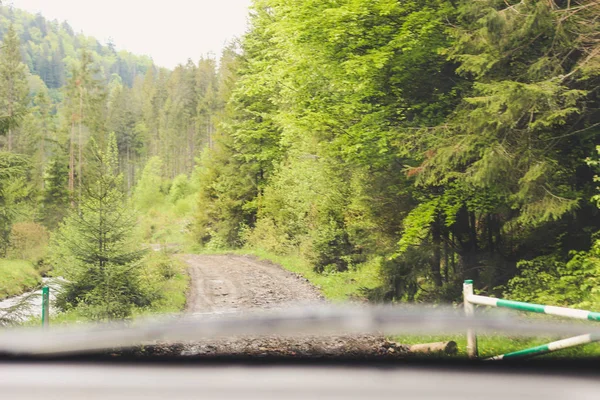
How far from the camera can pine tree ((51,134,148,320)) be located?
8195 mm

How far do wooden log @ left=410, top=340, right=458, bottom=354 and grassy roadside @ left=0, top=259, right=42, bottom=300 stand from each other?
1679cm

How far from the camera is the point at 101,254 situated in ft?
27.1

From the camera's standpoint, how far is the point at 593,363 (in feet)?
4.88

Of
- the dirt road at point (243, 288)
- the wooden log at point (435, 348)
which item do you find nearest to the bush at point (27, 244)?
the dirt road at point (243, 288)

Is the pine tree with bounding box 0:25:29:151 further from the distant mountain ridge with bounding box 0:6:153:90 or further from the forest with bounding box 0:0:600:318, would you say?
the distant mountain ridge with bounding box 0:6:153:90

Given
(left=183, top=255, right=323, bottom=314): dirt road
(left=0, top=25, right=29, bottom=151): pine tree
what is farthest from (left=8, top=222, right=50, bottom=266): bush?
(left=0, top=25, right=29, bottom=151): pine tree

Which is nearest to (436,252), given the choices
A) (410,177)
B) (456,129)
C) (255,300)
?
(410,177)

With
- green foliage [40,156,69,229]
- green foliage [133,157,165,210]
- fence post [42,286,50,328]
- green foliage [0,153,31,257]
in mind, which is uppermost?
green foliage [133,157,165,210]

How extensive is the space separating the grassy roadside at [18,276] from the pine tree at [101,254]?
8.76m

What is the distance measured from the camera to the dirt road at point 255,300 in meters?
1.56

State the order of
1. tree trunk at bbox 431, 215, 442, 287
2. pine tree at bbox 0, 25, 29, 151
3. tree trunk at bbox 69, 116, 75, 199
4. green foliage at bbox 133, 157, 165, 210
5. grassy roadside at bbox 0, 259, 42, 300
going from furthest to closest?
1. green foliage at bbox 133, 157, 165, 210
2. tree trunk at bbox 69, 116, 75, 199
3. pine tree at bbox 0, 25, 29, 151
4. grassy roadside at bbox 0, 259, 42, 300
5. tree trunk at bbox 431, 215, 442, 287

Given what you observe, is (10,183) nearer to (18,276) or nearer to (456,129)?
(18,276)

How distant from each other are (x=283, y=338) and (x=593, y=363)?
94 cm

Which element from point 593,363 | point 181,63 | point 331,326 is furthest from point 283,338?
point 181,63
